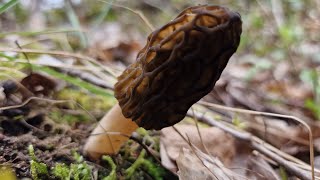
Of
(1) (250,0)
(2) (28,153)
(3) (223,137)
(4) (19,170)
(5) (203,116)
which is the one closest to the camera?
(4) (19,170)

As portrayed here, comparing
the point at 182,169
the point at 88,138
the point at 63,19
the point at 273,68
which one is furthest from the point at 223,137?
the point at 63,19

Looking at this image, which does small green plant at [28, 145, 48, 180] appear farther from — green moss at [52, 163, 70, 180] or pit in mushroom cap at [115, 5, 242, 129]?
pit in mushroom cap at [115, 5, 242, 129]

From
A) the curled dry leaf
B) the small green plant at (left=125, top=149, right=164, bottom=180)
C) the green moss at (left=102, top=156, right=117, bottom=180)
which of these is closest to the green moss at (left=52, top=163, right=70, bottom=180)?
the green moss at (left=102, top=156, right=117, bottom=180)

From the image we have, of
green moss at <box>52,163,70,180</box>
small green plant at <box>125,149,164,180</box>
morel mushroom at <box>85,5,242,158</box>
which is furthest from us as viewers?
small green plant at <box>125,149,164,180</box>

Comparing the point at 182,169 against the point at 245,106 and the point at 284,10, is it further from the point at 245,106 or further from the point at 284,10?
the point at 284,10

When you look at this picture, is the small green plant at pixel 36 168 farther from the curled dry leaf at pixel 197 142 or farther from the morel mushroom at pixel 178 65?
the curled dry leaf at pixel 197 142

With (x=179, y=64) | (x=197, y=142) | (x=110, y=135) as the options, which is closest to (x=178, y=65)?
(x=179, y=64)
